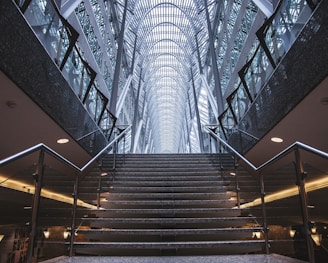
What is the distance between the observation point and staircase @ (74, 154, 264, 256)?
14.2 feet

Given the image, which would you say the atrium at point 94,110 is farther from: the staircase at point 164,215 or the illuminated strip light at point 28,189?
the staircase at point 164,215

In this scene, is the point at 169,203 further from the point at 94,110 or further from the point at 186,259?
the point at 94,110

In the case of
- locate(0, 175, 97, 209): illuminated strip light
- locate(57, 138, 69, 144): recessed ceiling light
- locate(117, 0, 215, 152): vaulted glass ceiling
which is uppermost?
locate(117, 0, 215, 152): vaulted glass ceiling

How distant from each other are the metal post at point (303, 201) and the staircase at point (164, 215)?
1.14m

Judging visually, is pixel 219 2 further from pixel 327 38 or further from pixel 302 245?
pixel 302 245

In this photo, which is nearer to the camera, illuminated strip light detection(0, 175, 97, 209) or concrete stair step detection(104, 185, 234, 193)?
illuminated strip light detection(0, 175, 97, 209)

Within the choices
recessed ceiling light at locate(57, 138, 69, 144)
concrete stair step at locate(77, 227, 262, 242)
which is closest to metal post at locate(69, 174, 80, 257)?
concrete stair step at locate(77, 227, 262, 242)

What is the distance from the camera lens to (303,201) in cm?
336

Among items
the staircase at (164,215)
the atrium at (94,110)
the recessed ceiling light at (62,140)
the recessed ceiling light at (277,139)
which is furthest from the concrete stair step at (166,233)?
the recessed ceiling light at (62,140)

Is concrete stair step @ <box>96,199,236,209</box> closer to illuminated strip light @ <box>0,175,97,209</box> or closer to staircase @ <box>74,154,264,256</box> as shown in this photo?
staircase @ <box>74,154,264,256</box>

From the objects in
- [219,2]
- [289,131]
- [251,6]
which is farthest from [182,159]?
[219,2]

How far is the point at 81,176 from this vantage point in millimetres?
4676

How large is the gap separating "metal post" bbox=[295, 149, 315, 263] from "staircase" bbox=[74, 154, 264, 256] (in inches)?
44.9

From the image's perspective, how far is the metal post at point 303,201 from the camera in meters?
3.15
